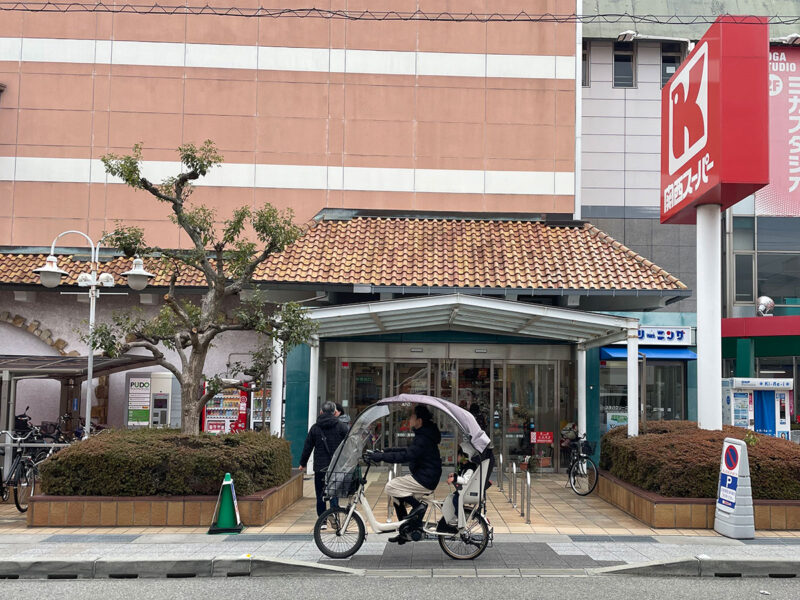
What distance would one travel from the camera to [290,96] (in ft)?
69.1

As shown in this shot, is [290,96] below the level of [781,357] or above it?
above

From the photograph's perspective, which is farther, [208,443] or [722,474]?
[208,443]

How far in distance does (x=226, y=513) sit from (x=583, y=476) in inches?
292

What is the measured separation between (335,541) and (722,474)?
5508 mm

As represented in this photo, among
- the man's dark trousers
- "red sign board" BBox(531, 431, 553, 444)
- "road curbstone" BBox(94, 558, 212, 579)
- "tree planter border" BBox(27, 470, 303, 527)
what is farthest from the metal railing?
"road curbstone" BBox(94, 558, 212, 579)

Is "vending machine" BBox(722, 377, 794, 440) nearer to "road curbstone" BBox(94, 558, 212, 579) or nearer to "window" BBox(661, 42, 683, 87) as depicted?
"window" BBox(661, 42, 683, 87)

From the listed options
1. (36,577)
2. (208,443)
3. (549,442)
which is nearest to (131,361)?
(208,443)

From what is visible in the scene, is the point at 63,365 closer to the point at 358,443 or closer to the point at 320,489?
the point at 320,489

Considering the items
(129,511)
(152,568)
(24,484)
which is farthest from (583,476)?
(24,484)

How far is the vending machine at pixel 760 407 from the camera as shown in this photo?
68.0 ft

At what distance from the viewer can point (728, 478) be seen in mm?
10766

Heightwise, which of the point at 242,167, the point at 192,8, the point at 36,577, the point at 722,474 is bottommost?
the point at 36,577

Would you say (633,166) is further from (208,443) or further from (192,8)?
(208,443)

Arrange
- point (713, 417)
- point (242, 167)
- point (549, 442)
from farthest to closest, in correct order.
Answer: point (242, 167)
point (549, 442)
point (713, 417)
